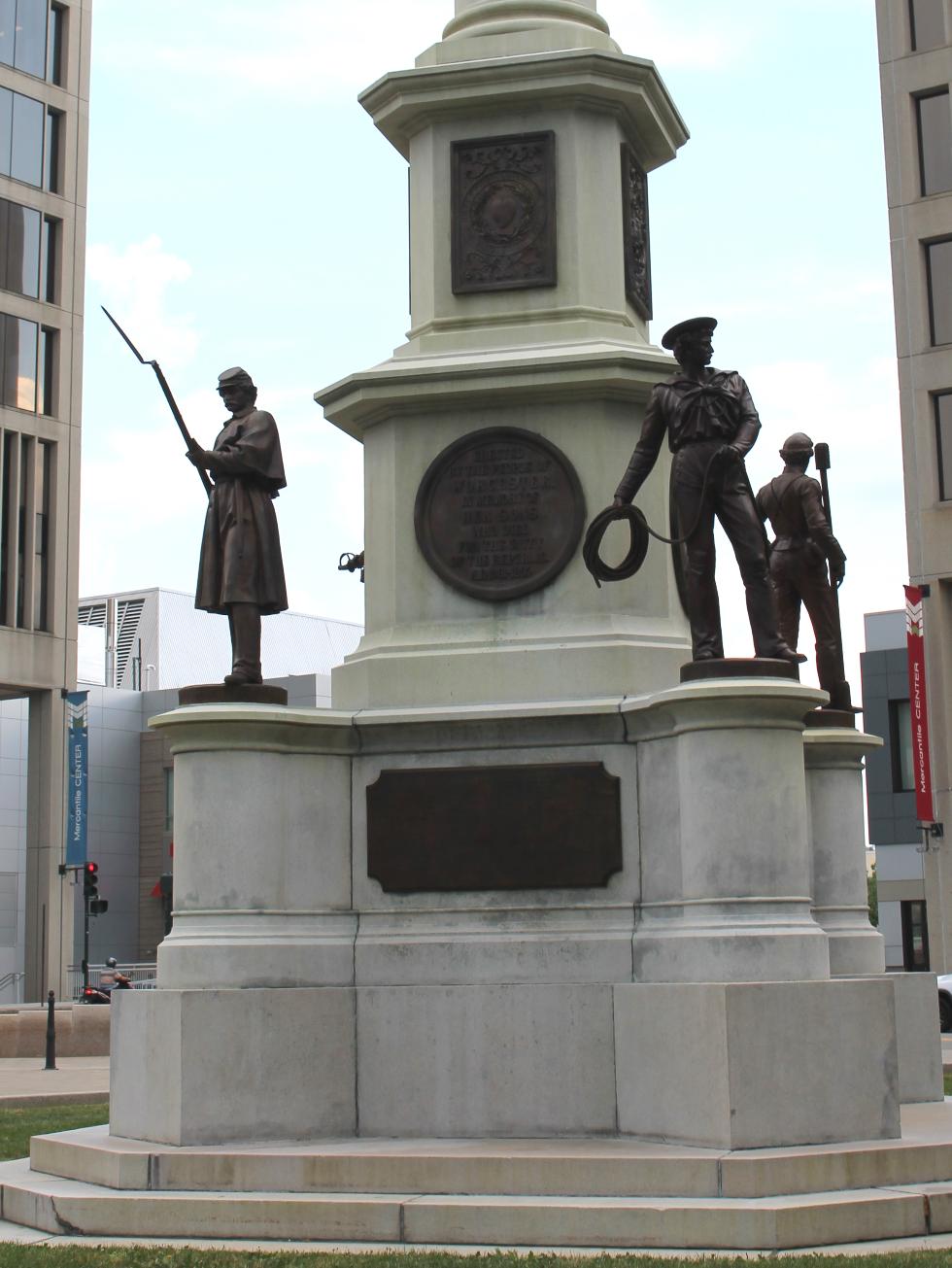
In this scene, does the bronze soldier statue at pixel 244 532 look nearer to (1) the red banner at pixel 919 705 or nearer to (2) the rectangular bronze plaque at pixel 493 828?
(2) the rectangular bronze plaque at pixel 493 828

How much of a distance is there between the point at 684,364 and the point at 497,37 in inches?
139

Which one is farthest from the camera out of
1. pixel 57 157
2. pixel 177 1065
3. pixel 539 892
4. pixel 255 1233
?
pixel 57 157

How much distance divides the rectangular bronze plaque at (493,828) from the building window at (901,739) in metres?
50.1

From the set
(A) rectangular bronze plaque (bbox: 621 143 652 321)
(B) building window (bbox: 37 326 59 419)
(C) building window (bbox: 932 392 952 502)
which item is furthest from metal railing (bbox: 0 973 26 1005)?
(A) rectangular bronze plaque (bbox: 621 143 652 321)

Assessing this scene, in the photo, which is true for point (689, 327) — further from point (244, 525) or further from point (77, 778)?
point (77, 778)

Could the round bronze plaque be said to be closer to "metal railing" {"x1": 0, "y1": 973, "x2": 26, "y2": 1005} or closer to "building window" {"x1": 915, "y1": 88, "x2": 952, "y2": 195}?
"building window" {"x1": 915, "y1": 88, "x2": 952, "y2": 195}

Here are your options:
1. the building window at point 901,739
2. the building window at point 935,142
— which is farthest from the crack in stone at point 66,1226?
the building window at point 901,739

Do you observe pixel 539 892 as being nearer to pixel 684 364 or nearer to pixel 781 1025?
pixel 781 1025

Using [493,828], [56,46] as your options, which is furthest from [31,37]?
[493,828]

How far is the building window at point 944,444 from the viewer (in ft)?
157

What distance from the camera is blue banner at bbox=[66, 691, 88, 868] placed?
184ft

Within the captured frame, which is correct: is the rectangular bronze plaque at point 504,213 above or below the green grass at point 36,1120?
above

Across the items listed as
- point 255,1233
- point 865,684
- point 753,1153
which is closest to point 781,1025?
point 753,1153

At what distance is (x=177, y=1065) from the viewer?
11.7 metres
